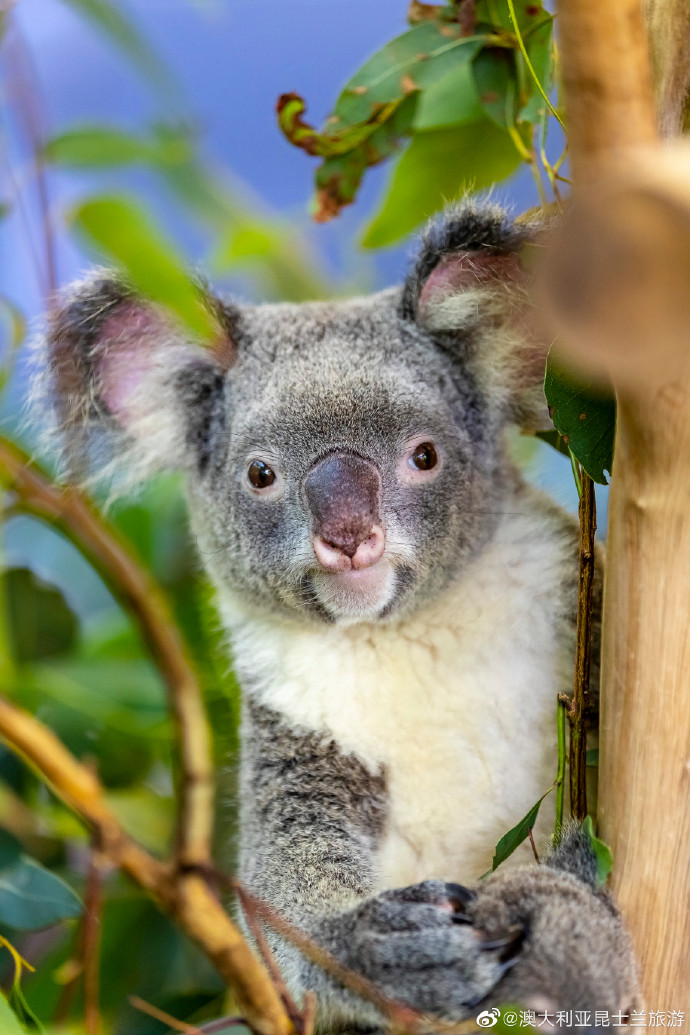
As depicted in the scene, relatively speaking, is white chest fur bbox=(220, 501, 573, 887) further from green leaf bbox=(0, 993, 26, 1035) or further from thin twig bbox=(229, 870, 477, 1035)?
green leaf bbox=(0, 993, 26, 1035)

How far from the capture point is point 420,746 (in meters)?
1.39

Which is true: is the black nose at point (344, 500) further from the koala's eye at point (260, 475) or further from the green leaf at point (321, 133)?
the green leaf at point (321, 133)

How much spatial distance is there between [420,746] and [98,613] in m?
1.53

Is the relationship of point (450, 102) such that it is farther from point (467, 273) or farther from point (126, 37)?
point (126, 37)

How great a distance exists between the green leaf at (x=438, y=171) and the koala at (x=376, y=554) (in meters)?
0.17

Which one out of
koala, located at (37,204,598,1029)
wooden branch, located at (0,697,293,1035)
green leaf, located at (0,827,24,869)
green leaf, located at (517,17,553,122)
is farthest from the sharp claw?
green leaf, located at (517,17,553,122)

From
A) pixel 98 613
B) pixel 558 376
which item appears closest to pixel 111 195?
pixel 558 376

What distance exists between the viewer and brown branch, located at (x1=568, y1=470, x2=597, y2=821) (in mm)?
1112

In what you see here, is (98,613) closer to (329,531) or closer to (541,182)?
(329,531)

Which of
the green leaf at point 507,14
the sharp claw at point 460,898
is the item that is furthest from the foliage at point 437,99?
the sharp claw at point 460,898

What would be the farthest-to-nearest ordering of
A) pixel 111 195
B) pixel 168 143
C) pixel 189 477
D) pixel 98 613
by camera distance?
pixel 98 613 → pixel 189 477 → pixel 168 143 → pixel 111 195

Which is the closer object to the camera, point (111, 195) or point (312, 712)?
point (111, 195)

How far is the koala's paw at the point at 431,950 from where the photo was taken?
0.99 m

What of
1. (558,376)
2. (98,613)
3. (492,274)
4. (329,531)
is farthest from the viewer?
(98,613)
